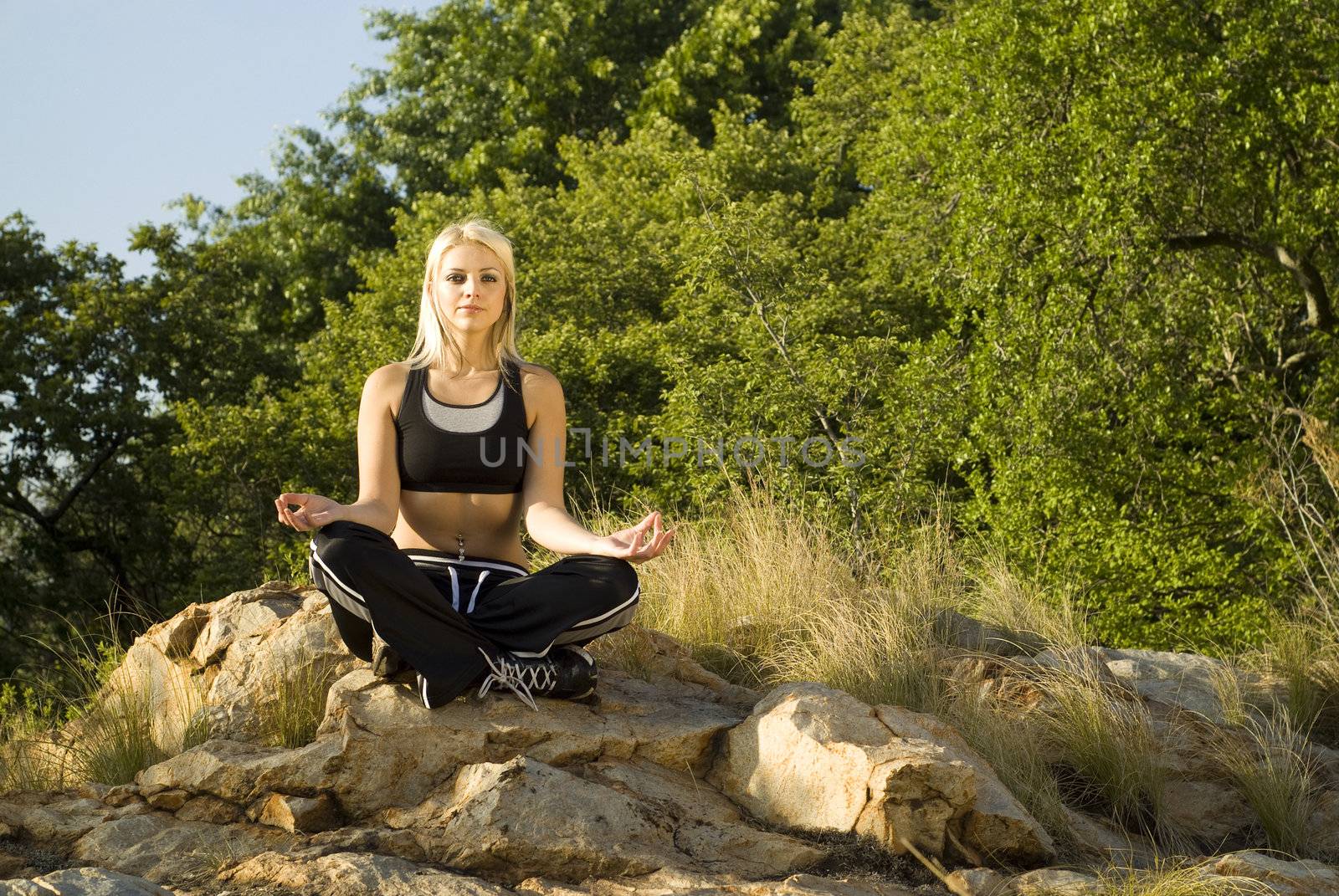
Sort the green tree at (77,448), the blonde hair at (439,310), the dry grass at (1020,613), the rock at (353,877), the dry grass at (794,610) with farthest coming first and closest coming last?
the green tree at (77,448) < the dry grass at (1020,613) < the dry grass at (794,610) < the blonde hair at (439,310) < the rock at (353,877)

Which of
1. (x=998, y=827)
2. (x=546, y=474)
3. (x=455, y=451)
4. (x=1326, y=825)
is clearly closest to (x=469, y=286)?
(x=455, y=451)

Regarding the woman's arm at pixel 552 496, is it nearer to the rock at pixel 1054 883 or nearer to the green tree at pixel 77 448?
the rock at pixel 1054 883

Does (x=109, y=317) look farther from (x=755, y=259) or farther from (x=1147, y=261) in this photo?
(x=1147, y=261)

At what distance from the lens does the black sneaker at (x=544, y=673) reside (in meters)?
4.15

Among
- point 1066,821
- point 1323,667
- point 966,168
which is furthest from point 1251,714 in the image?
point 966,168

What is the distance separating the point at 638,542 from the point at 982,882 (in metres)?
1.38

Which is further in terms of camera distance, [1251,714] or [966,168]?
[966,168]

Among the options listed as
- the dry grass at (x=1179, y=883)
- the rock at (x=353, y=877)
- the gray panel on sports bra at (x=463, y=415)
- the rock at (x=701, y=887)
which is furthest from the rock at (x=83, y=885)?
the dry grass at (x=1179, y=883)

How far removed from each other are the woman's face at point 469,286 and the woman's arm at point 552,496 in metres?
0.28

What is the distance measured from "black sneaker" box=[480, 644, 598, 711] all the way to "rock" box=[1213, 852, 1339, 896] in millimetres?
1989

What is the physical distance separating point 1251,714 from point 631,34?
18271 millimetres

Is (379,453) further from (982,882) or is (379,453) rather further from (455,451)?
(982,882)

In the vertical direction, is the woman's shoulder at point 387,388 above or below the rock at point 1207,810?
above

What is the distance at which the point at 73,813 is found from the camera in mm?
3955
